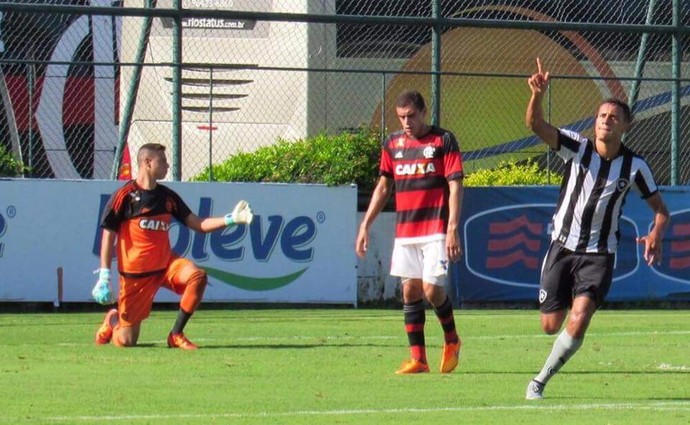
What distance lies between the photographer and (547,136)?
30.2ft

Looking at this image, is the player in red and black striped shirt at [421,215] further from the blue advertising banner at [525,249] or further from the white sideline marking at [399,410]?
the blue advertising banner at [525,249]

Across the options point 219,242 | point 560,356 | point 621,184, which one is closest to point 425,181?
point 621,184

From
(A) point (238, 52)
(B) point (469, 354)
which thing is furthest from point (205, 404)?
(A) point (238, 52)

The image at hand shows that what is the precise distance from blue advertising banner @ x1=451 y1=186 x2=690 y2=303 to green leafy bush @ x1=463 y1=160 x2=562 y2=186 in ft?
3.19

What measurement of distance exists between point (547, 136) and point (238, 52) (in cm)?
1241

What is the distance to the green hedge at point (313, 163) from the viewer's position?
1944cm

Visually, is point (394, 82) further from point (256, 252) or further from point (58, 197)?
point (58, 197)

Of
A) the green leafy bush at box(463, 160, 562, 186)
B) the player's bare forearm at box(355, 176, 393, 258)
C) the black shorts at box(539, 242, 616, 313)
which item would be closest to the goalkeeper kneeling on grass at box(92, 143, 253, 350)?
the player's bare forearm at box(355, 176, 393, 258)

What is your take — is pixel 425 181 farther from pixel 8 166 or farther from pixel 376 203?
pixel 8 166

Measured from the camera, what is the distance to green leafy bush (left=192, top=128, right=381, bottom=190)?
1945 cm

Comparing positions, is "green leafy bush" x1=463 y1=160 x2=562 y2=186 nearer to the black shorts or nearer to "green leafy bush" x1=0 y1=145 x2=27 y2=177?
"green leafy bush" x1=0 y1=145 x2=27 y2=177

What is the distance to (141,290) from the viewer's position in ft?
43.4

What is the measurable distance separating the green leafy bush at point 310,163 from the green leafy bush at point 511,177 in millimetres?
1534

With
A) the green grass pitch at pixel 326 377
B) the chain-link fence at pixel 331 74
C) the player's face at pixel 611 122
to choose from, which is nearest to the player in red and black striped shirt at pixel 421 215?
the green grass pitch at pixel 326 377
